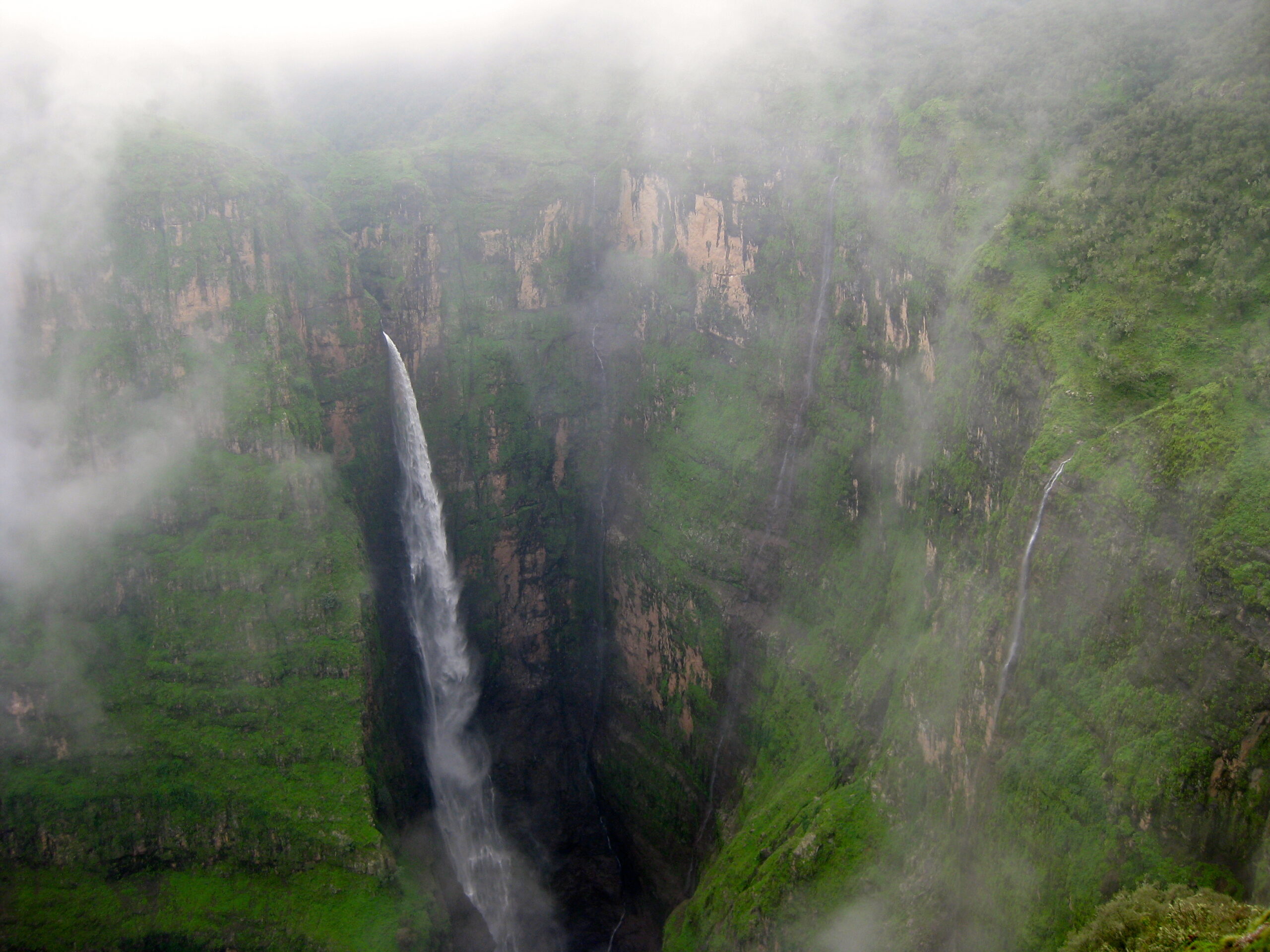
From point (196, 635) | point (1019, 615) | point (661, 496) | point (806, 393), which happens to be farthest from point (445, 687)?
point (1019, 615)

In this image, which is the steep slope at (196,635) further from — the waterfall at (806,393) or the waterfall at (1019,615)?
the waterfall at (1019,615)

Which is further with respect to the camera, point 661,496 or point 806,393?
point 661,496

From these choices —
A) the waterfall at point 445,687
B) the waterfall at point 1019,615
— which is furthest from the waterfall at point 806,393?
the waterfall at point 1019,615

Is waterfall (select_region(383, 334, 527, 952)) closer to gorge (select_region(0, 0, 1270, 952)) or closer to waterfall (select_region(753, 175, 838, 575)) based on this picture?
gorge (select_region(0, 0, 1270, 952))

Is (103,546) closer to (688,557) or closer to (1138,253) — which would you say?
(688,557)

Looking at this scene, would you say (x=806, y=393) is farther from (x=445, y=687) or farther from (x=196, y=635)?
(x=196, y=635)

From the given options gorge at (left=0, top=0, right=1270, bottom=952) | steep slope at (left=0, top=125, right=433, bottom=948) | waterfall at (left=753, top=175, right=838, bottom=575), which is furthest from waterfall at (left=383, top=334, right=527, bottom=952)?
waterfall at (left=753, top=175, right=838, bottom=575)
